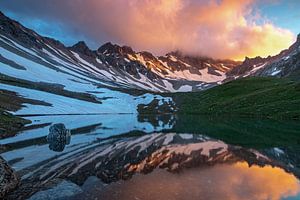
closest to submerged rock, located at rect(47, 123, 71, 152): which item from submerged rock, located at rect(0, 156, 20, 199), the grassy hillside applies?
submerged rock, located at rect(0, 156, 20, 199)

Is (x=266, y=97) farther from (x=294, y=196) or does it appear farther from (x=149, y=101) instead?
(x=294, y=196)

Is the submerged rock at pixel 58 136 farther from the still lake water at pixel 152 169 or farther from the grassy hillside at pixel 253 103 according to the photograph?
the grassy hillside at pixel 253 103

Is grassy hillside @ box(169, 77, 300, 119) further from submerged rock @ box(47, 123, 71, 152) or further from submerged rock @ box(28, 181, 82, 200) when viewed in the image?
submerged rock @ box(28, 181, 82, 200)

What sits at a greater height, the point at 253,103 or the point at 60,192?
the point at 253,103

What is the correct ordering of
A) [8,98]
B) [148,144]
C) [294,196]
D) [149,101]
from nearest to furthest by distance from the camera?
1. [294,196]
2. [148,144]
3. [8,98]
4. [149,101]

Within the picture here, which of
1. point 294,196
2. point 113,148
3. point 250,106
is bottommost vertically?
point 294,196

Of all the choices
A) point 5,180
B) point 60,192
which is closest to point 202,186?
point 60,192

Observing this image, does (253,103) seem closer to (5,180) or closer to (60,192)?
(60,192)

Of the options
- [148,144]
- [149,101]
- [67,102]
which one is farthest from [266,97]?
[148,144]

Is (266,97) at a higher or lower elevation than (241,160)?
higher

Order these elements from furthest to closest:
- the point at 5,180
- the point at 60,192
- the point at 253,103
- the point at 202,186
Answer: the point at 253,103
the point at 202,186
the point at 60,192
the point at 5,180

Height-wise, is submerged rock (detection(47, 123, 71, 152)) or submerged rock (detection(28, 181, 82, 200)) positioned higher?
A: submerged rock (detection(47, 123, 71, 152))

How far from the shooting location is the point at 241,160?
36.4 m

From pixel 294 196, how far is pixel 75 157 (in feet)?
68.6
